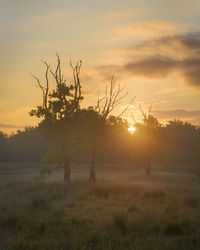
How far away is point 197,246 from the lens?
28.7 ft

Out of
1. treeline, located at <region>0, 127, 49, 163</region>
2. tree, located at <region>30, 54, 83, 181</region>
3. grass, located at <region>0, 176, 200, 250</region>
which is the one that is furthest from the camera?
treeline, located at <region>0, 127, 49, 163</region>

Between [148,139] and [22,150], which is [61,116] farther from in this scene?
[22,150]

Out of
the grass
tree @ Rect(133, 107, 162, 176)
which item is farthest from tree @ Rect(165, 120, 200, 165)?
the grass

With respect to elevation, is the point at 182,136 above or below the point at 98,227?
above

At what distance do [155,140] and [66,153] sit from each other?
1603 cm

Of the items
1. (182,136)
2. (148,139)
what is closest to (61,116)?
(148,139)

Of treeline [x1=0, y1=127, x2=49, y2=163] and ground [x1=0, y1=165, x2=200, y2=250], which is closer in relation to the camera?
ground [x1=0, y1=165, x2=200, y2=250]

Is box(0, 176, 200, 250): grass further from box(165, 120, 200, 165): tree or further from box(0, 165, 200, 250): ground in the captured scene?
box(165, 120, 200, 165): tree

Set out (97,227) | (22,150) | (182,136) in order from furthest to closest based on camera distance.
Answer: (22,150)
(182,136)
(97,227)

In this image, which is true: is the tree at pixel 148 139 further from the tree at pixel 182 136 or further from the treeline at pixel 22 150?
the treeline at pixel 22 150

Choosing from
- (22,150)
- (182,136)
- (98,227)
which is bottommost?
(98,227)

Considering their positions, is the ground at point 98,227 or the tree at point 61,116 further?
the tree at point 61,116

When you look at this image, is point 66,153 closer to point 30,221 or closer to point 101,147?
point 101,147

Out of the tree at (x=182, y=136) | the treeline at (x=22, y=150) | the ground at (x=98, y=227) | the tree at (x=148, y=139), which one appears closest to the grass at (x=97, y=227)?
the ground at (x=98, y=227)
